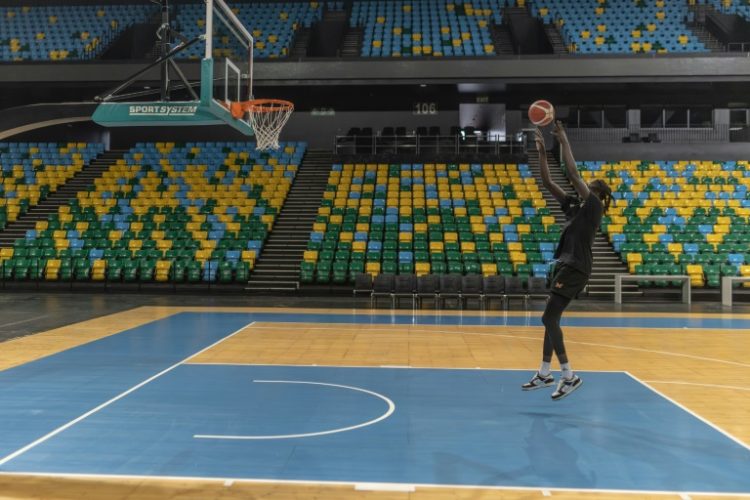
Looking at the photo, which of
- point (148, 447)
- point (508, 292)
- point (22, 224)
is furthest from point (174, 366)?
point (22, 224)

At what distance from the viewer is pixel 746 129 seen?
24.3 metres

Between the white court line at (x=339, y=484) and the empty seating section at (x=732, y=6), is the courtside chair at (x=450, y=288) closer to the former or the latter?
the white court line at (x=339, y=484)

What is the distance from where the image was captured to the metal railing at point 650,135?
2444 centimetres

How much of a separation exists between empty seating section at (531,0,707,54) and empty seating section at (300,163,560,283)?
6.21m

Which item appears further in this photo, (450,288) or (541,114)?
(450,288)

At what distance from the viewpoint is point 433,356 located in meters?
8.42

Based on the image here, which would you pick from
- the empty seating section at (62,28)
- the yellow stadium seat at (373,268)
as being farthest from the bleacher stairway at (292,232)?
the empty seating section at (62,28)

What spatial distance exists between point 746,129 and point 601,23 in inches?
285

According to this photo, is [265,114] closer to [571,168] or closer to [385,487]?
[571,168]

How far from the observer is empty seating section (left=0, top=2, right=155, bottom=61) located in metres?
24.8

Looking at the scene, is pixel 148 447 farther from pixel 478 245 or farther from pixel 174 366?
pixel 478 245

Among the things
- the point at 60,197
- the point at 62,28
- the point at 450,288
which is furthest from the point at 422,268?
the point at 62,28

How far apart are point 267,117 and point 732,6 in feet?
77.0

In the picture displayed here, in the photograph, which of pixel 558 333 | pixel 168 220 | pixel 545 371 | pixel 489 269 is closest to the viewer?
pixel 558 333
